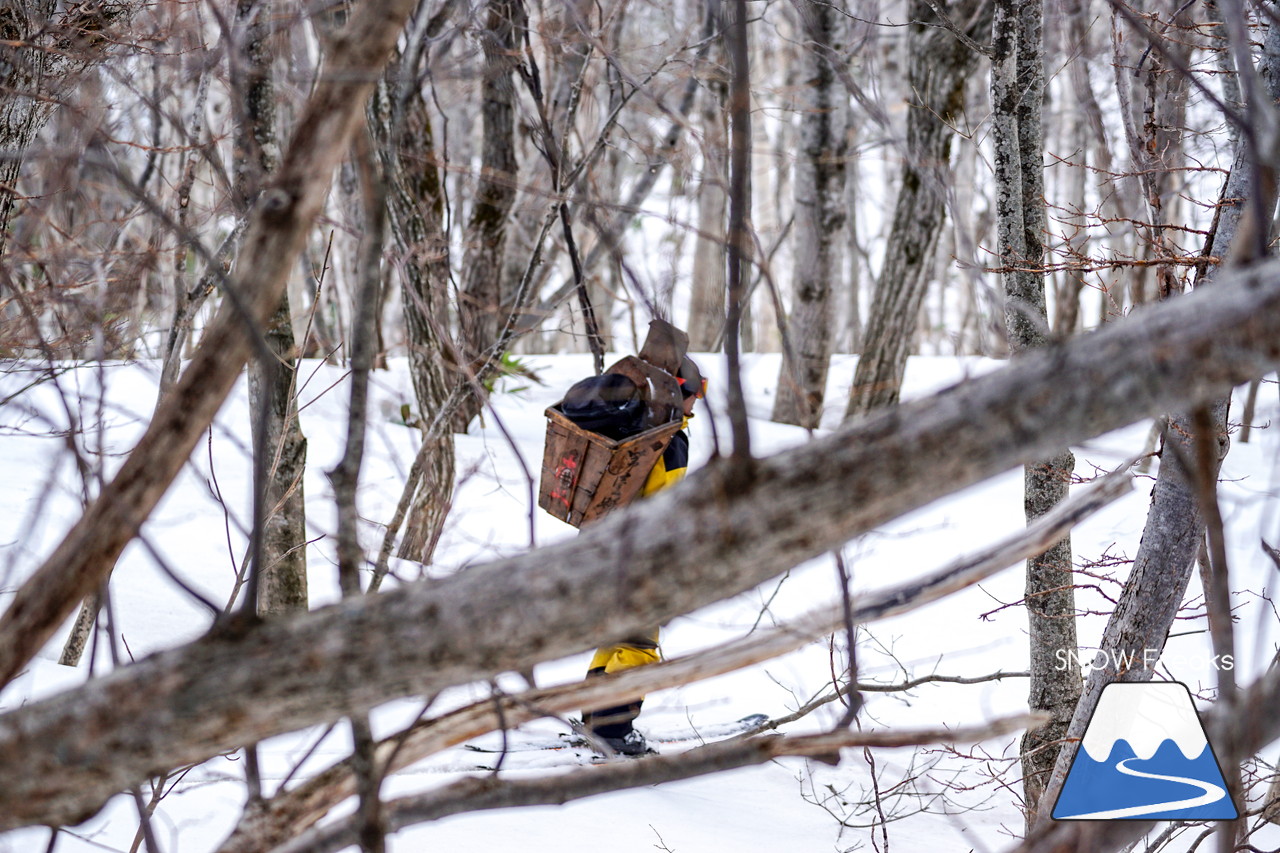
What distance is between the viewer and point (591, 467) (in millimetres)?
3986

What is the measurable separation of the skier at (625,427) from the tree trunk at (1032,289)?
128 cm

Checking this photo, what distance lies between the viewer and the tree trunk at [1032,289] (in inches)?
125

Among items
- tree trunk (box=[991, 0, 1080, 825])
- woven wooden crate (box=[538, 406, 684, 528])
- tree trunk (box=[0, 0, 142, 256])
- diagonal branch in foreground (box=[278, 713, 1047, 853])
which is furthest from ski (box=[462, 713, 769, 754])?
diagonal branch in foreground (box=[278, 713, 1047, 853])

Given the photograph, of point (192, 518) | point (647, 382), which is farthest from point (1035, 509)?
point (192, 518)

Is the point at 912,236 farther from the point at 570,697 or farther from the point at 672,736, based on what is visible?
the point at 570,697

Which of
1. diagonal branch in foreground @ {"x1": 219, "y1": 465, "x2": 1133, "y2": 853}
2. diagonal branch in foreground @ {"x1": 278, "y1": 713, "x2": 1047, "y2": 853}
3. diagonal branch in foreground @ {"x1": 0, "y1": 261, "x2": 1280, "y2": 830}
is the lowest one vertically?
diagonal branch in foreground @ {"x1": 278, "y1": 713, "x2": 1047, "y2": 853}

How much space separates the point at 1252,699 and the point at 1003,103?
2563 mm

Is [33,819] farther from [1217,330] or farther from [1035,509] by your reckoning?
[1035,509]

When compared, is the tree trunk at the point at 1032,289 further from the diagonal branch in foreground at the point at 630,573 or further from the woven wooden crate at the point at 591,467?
the diagonal branch in foreground at the point at 630,573

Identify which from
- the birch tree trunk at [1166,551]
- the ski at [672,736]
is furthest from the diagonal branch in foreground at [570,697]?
the ski at [672,736]

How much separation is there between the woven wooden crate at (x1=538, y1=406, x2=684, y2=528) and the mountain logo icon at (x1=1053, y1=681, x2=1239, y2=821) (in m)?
1.90

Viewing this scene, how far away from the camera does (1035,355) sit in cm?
105

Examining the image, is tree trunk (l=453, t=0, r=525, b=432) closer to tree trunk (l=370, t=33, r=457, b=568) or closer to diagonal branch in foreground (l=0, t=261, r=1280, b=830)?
tree trunk (l=370, t=33, r=457, b=568)

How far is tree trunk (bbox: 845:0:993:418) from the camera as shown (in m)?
7.80
